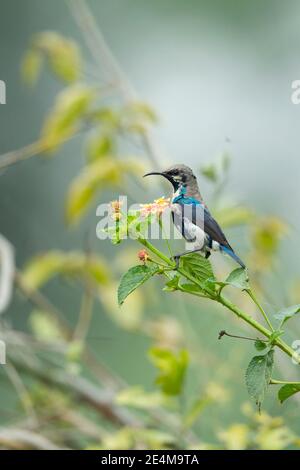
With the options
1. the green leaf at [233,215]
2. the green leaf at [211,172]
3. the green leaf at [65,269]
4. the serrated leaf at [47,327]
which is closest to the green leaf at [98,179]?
the green leaf at [65,269]

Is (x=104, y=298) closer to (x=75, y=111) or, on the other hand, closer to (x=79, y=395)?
→ (x=79, y=395)

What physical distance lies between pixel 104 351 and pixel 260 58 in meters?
1.52

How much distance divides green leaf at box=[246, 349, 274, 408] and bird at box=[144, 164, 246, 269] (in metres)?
0.08

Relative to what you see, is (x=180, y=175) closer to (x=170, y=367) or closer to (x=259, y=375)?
(x=259, y=375)

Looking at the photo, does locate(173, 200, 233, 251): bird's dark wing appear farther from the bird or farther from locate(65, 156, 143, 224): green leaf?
locate(65, 156, 143, 224): green leaf

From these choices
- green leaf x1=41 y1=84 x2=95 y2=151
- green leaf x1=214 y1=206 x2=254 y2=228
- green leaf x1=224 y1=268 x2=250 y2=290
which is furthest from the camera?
green leaf x1=41 y1=84 x2=95 y2=151

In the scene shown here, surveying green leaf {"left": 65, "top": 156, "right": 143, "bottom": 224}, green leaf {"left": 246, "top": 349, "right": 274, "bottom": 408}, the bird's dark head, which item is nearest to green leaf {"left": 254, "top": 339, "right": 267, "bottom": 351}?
green leaf {"left": 246, "top": 349, "right": 274, "bottom": 408}

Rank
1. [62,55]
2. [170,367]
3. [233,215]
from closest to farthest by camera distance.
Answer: [170,367], [233,215], [62,55]

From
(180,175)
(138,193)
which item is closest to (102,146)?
(138,193)

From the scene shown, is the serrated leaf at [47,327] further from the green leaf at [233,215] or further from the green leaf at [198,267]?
the green leaf at [198,267]

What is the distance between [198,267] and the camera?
0.62 metres

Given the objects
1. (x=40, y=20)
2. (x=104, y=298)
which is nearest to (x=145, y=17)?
(x=40, y=20)

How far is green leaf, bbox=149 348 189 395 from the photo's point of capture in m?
1.06

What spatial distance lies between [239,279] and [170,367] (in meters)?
0.49
